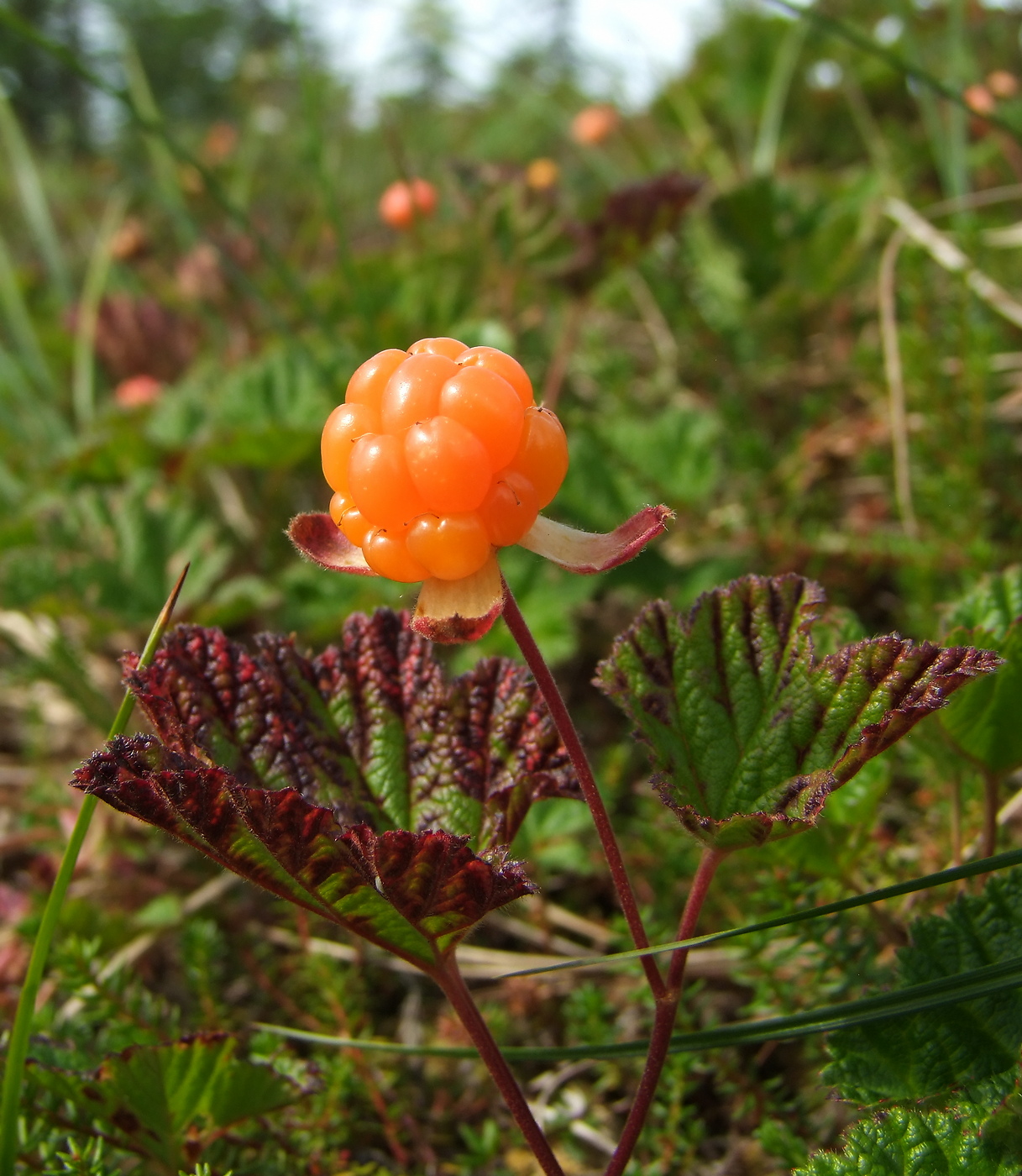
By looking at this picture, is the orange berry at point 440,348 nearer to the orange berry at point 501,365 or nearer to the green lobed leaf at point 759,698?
the orange berry at point 501,365

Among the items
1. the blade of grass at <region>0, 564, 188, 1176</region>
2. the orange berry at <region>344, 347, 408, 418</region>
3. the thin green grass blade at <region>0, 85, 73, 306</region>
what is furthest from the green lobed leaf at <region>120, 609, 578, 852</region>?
the thin green grass blade at <region>0, 85, 73, 306</region>

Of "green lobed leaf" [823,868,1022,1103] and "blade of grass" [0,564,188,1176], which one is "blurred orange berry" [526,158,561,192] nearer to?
"blade of grass" [0,564,188,1176]

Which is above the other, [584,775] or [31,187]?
[31,187]

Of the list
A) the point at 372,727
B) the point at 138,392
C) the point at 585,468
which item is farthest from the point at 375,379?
the point at 138,392

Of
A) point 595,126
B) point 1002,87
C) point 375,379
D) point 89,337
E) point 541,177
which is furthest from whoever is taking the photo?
point 595,126

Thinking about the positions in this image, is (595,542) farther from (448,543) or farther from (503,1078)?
(503,1078)
